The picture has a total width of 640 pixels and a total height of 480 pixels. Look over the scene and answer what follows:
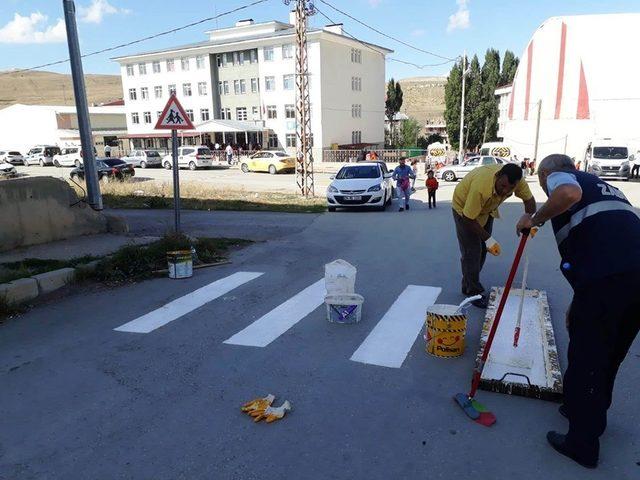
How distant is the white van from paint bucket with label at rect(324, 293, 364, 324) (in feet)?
82.5

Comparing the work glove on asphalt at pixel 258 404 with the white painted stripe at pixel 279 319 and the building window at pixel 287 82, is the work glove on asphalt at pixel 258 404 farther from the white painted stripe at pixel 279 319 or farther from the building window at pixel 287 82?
the building window at pixel 287 82

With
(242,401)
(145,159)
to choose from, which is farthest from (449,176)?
(145,159)

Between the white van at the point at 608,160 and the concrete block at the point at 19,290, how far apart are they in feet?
88.7

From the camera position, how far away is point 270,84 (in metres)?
50.3

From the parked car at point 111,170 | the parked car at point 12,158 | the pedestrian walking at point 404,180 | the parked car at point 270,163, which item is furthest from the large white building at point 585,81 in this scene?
the parked car at point 12,158

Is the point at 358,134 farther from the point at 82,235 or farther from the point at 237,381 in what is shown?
the point at 237,381

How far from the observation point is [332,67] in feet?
157

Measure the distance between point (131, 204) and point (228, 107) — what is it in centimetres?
4000

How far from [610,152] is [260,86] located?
3526 centimetres

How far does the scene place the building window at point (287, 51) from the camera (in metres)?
48.2

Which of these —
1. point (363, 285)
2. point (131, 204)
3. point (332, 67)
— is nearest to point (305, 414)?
point (363, 285)

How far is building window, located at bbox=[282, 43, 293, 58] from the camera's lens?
48.2m

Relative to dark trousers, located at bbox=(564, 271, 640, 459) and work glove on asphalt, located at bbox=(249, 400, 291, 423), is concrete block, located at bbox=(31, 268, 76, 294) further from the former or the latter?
dark trousers, located at bbox=(564, 271, 640, 459)

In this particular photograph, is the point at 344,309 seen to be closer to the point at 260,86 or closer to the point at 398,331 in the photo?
the point at 398,331
